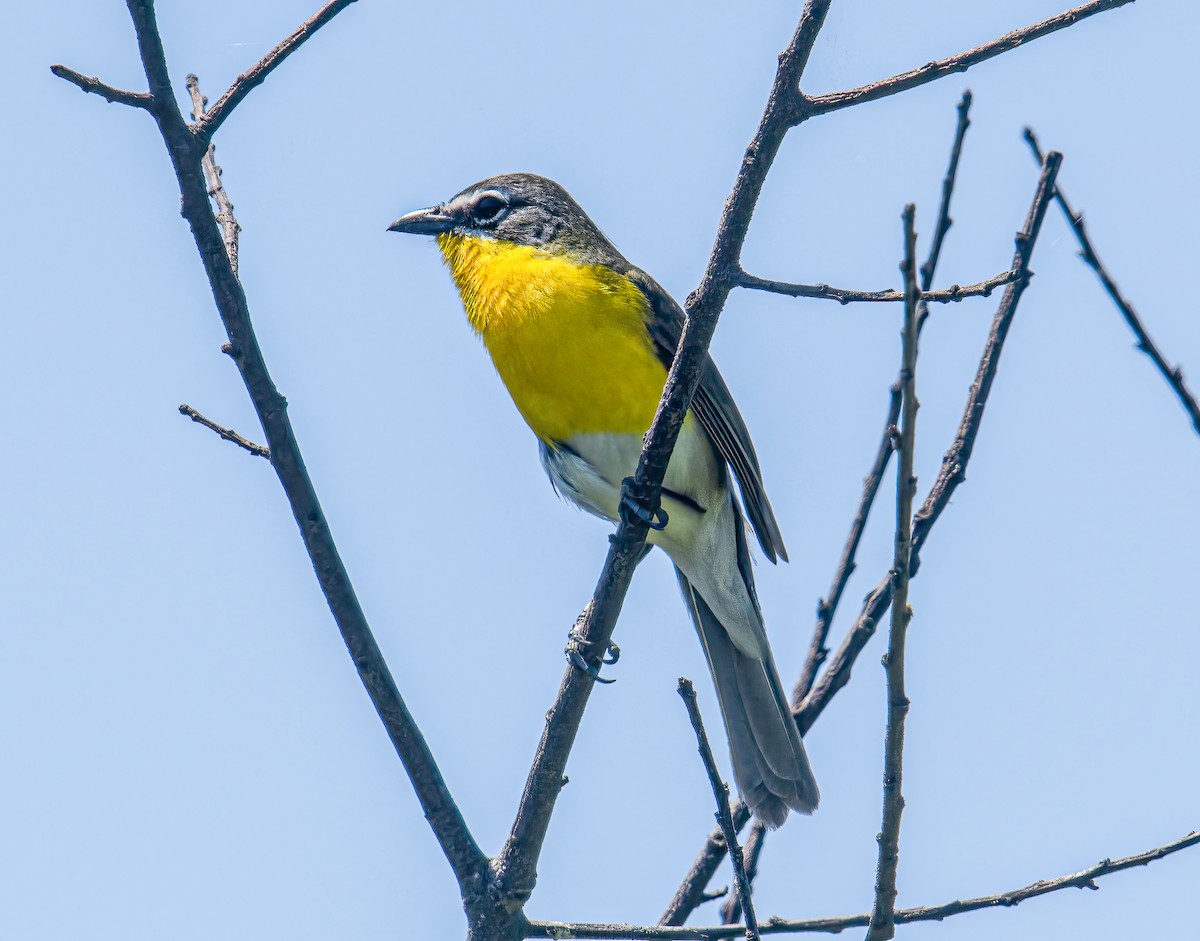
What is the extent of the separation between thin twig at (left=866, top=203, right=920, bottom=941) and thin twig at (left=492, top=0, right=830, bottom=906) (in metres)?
1.05

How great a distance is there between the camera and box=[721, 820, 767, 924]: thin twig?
402 cm

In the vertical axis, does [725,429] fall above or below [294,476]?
above

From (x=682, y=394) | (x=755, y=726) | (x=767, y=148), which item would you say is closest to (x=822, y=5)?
(x=767, y=148)

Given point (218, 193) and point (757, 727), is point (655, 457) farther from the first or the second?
point (757, 727)

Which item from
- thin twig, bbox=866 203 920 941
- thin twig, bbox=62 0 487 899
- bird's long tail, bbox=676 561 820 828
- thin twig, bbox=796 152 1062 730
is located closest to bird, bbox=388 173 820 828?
bird's long tail, bbox=676 561 820 828

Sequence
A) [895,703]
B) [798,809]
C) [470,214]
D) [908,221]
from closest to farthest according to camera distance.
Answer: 1. [908,221]
2. [895,703]
3. [798,809]
4. [470,214]

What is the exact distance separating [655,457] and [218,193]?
56.4 inches

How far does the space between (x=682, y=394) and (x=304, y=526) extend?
105cm

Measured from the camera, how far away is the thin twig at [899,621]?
2.20 m

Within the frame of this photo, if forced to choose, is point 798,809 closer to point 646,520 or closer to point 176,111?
point 646,520

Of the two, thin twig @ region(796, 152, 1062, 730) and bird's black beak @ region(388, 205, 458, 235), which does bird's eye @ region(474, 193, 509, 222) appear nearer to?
bird's black beak @ region(388, 205, 458, 235)

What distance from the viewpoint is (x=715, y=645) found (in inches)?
220

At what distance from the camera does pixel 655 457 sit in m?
3.82

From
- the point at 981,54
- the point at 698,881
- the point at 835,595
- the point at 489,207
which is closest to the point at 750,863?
the point at 698,881
